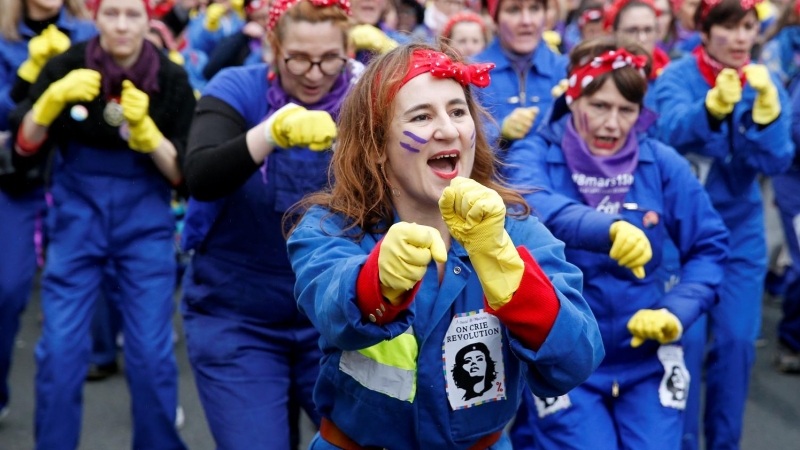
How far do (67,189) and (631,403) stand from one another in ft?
8.60

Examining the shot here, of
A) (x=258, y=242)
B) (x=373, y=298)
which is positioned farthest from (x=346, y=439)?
(x=258, y=242)

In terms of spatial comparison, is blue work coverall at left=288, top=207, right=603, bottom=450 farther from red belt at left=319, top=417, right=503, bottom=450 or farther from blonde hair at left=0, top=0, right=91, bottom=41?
blonde hair at left=0, top=0, right=91, bottom=41

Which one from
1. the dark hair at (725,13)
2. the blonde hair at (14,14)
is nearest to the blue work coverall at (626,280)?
the dark hair at (725,13)

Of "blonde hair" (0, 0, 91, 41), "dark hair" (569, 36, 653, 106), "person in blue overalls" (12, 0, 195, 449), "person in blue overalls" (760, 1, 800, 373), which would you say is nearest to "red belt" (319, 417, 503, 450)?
"dark hair" (569, 36, 653, 106)

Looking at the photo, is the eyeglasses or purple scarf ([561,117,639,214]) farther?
purple scarf ([561,117,639,214])

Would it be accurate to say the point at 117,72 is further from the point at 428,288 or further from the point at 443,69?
the point at 428,288

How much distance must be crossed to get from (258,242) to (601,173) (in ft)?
4.25

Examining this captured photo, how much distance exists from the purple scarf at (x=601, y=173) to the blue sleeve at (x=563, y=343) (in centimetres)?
129

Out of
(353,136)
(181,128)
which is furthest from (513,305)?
(181,128)

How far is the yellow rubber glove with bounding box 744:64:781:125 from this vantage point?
4.52m

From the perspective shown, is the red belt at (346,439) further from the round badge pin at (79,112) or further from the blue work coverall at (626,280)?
the round badge pin at (79,112)

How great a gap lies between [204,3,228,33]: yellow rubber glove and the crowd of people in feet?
14.1

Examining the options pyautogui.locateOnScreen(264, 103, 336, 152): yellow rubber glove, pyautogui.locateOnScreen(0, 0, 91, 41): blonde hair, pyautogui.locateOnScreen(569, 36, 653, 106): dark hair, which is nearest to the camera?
pyautogui.locateOnScreen(264, 103, 336, 152): yellow rubber glove

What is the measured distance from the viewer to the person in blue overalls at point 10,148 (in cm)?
489
